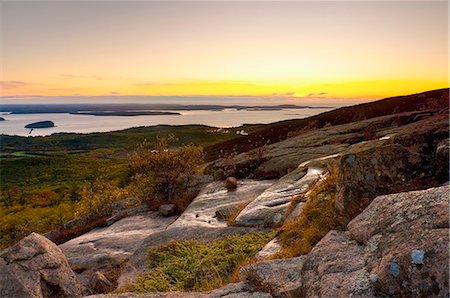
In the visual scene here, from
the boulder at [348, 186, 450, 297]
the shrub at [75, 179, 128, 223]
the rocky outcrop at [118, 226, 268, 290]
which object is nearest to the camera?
the boulder at [348, 186, 450, 297]

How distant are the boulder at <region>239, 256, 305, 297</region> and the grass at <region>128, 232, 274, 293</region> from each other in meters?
2.07

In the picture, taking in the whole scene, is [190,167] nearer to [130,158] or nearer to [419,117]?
[130,158]

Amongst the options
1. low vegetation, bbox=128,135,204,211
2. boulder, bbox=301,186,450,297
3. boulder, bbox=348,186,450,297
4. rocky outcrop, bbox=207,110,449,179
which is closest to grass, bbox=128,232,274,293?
boulder, bbox=301,186,450,297

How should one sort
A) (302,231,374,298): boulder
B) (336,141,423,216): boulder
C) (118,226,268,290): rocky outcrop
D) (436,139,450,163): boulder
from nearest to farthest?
(302,231,374,298): boulder, (336,141,423,216): boulder, (436,139,450,163): boulder, (118,226,268,290): rocky outcrop

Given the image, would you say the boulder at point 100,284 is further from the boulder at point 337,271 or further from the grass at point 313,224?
the boulder at point 337,271

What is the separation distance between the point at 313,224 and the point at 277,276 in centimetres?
340

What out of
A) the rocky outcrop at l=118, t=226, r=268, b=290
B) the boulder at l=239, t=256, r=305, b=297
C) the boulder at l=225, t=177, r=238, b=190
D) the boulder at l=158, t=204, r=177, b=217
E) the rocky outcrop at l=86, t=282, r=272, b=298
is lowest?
the boulder at l=158, t=204, r=177, b=217

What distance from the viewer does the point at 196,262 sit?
38.2 ft

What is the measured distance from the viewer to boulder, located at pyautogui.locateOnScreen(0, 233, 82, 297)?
944 centimetres

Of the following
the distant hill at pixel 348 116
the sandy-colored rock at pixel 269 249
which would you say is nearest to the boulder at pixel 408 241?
the sandy-colored rock at pixel 269 249

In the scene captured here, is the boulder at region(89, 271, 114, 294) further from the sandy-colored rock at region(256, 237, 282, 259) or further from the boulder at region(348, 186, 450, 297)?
the boulder at region(348, 186, 450, 297)

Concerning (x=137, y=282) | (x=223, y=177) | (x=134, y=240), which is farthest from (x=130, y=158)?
(x=137, y=282)

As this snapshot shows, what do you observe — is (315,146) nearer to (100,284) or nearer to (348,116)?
(100,284)

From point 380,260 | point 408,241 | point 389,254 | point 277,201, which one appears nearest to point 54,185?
point 277,201
